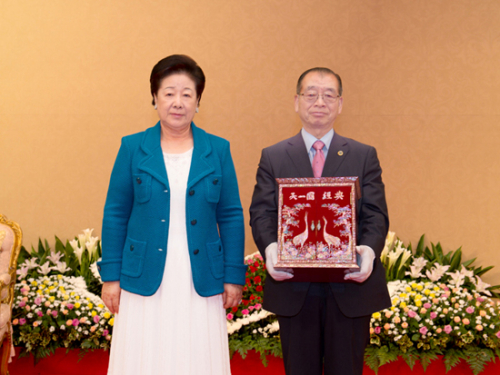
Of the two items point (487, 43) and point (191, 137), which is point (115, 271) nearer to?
point (191, 137)

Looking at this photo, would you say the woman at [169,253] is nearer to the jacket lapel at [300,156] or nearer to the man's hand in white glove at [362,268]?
the jacket lapel at [300,156]

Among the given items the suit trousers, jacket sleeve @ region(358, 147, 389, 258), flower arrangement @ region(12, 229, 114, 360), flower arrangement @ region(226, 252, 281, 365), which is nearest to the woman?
the suit trousers

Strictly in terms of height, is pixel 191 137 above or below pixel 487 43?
below

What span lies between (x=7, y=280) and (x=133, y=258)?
5.66 feet

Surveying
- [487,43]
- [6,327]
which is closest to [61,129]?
[6,327]

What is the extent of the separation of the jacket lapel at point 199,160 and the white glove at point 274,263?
42 centimetres

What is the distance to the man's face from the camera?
211cm

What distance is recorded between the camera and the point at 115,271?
2.00 m

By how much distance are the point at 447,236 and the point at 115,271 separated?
3.53m

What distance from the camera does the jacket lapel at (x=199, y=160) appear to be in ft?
6.54

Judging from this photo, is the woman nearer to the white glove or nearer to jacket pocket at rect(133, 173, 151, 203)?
jacket pocket at rect(133, 173, 151, 203)

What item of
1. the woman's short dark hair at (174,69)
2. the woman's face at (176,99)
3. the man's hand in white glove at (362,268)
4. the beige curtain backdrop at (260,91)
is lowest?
the man's hand in white glove at (362,268)

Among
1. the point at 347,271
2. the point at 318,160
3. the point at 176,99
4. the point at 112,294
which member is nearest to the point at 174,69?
the point at 176,99

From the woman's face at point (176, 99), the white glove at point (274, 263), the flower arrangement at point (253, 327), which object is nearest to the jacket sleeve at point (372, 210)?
the white glove at point (274, 263)
